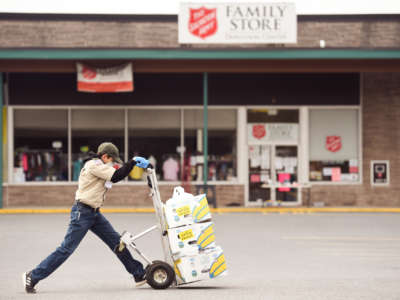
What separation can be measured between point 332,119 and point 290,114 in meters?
1.42

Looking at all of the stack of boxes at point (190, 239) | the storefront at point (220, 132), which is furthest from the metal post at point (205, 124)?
the stack of boxes at point (190, 239)

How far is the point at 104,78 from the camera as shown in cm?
2012

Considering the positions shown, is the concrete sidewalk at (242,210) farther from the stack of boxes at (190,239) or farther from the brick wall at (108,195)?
the stack of boxes at (190,239)

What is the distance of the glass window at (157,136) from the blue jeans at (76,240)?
1347 centimetres

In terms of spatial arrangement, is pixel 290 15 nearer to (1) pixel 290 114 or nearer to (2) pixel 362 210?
(1) pixel 290 114

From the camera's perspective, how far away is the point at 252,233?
14.0 m

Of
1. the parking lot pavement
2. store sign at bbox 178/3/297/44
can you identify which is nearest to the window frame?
store sign at bbox 178/3/297/44

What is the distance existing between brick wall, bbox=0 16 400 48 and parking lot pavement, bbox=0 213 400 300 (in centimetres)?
683

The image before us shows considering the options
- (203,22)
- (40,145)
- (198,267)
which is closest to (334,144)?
(203,22)

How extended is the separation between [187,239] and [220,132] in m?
14.0

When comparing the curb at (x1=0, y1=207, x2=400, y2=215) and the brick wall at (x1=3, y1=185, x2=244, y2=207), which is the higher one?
the brick wall at (x1=3, y1=185, x2=244, y2=207)

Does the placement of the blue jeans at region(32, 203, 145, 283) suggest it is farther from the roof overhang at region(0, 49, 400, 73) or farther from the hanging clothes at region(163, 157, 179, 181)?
the hanging clothes at region(163, 157, 179, 181)

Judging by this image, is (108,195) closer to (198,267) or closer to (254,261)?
(254,261)

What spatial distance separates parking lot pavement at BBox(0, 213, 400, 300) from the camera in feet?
25.1
